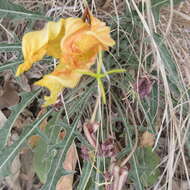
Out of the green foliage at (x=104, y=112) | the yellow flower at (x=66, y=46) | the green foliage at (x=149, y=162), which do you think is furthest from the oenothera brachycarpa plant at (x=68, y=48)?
the green foliage at (x=149, y=162)

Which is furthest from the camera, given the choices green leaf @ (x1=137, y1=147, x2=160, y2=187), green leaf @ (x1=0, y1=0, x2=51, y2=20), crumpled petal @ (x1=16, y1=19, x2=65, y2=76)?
green leaf @ (x1=137, y1=147, x2=160, y2=187)

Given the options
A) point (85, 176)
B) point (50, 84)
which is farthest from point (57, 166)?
point (50, 84)

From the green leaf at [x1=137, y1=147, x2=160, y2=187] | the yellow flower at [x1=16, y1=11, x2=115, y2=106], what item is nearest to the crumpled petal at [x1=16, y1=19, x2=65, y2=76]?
the yellow flower at [x1=16, y1=11, x2=115, y2=106]

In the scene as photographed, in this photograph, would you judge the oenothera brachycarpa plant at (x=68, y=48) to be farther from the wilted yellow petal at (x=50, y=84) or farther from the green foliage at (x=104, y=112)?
the green foliage at (x=104, y=112)

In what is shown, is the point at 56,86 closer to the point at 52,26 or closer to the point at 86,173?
the point at 52,26

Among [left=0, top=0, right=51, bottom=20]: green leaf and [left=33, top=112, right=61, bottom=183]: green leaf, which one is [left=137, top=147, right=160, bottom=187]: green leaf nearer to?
[left=33, top=112, right=61, bottom=183]: green leaf

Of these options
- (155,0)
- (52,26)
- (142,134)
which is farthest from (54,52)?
(142,134)
